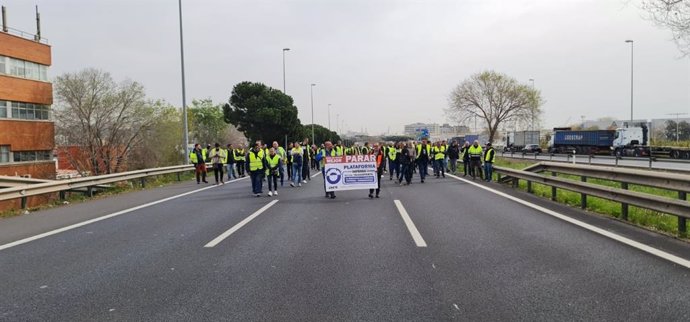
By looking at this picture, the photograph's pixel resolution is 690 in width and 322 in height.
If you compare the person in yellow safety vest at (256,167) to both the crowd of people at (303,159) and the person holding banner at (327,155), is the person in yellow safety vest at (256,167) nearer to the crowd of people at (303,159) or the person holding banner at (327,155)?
the crowd of people at (303,159)

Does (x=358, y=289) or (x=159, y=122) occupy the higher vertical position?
(x=159, y=122)

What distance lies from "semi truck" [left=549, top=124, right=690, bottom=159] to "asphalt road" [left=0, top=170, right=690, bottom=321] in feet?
117

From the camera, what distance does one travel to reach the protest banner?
1416 centimetres

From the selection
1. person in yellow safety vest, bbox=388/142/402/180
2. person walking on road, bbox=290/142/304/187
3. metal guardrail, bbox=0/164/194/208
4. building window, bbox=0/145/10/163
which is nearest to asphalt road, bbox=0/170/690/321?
metal guardrail, bbox=0/164/194/208

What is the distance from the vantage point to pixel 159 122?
48719mm

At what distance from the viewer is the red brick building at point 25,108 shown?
124 ft

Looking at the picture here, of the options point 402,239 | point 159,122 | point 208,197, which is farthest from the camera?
point 159,122

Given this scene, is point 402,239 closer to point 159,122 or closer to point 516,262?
point 516,262

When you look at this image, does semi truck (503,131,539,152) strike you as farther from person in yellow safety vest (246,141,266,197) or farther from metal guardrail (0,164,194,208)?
metal guardrail (0,164,194,208)

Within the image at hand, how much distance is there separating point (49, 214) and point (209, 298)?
29.1 feet

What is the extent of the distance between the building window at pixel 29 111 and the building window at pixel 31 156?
2.85 meters

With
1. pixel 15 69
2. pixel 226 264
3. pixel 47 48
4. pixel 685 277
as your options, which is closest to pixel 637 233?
pixel 685 277

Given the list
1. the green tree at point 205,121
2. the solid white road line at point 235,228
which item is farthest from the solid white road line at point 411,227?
the green tree at point 205,121

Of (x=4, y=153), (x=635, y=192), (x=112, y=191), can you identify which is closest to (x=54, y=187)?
(x=112, y=191)
